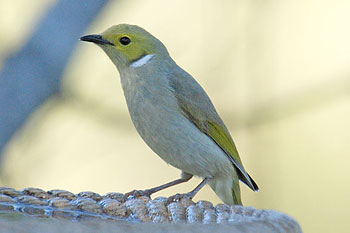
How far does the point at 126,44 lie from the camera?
3.21 meters

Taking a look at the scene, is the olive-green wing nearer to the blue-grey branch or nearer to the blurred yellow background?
the blue-grey branch

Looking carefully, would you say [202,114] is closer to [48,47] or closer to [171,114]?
[171,114]

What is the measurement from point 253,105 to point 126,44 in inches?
113

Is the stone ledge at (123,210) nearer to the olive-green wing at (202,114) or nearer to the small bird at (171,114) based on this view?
the small bird at (171,114)

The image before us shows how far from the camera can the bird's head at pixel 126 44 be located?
10.4ft

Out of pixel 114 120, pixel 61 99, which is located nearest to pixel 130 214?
pixel 61 99

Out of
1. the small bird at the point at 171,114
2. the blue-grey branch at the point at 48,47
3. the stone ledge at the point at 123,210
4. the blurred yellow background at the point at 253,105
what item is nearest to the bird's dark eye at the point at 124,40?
the small bird at the point at 171,114

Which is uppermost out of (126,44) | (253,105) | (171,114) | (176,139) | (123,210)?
(126,44)

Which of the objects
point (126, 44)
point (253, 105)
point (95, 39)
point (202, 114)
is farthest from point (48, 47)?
point (253, 105)

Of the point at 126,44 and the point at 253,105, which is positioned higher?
the point at 126,44

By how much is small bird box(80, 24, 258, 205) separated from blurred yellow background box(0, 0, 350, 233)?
2.32m

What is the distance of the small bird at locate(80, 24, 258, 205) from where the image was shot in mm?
3068

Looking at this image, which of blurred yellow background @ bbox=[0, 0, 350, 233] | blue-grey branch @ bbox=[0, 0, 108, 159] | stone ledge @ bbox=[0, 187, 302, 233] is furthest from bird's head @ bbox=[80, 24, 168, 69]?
blurred yellow background @ bbox=[0, 0, 350, 233]

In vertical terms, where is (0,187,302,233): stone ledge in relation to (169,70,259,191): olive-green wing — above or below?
below
